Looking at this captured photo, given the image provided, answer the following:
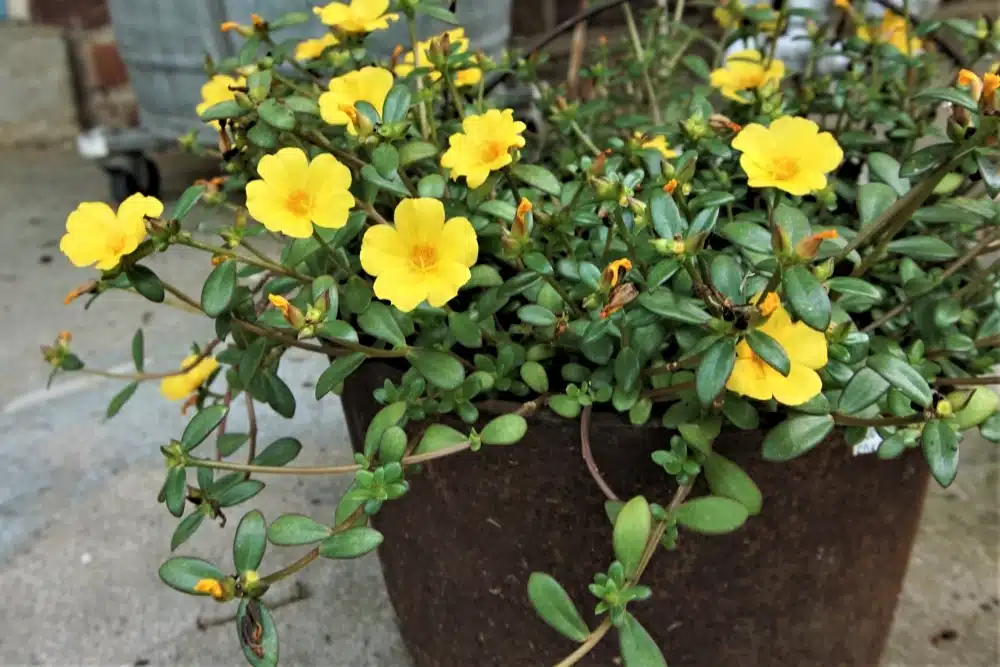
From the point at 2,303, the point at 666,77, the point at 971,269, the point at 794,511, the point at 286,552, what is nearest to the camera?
the point at 794,511

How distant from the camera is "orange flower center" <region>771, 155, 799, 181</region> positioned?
1.93ft

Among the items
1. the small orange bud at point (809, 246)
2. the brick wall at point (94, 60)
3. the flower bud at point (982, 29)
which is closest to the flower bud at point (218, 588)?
the small orange bud at point (809, 246)

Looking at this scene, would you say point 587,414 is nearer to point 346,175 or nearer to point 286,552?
point 346,175

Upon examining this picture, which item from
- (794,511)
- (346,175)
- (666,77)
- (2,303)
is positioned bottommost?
(2,303)

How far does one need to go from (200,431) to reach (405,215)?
0.21 m

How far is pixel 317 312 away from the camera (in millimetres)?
540

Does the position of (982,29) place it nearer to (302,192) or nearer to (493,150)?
(493,150)

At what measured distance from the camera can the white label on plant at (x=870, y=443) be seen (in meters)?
0.61

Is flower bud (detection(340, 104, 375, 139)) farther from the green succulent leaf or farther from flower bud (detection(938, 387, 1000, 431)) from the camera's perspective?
flower bud (detection(938, 387, 1000, 431))

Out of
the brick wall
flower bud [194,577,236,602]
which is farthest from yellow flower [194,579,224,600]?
the brick wall

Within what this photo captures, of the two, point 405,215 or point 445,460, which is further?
point 445,460

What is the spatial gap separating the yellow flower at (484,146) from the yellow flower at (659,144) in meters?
0.16

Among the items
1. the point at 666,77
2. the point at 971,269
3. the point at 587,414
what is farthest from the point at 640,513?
the point at 666,77

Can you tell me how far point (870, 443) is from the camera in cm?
62
